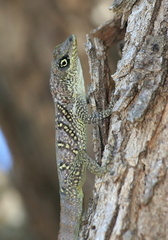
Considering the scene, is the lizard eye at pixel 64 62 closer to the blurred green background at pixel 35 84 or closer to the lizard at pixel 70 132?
the lizard at pixel 70 132

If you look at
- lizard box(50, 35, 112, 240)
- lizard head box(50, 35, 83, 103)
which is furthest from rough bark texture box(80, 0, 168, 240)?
lizard head box(50, 35, 83, 103)

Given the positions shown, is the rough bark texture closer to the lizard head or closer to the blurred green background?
the lizard head

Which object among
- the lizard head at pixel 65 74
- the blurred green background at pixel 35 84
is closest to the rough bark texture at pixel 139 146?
the lizard head at pixel 65 74

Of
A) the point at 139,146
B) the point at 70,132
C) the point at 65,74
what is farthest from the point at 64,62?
the point at 139,146

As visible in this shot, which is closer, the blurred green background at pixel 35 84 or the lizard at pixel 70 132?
the lizard at pixel 70 132

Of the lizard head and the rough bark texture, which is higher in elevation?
the lizard head

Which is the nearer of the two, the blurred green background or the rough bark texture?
the rough bark texture
